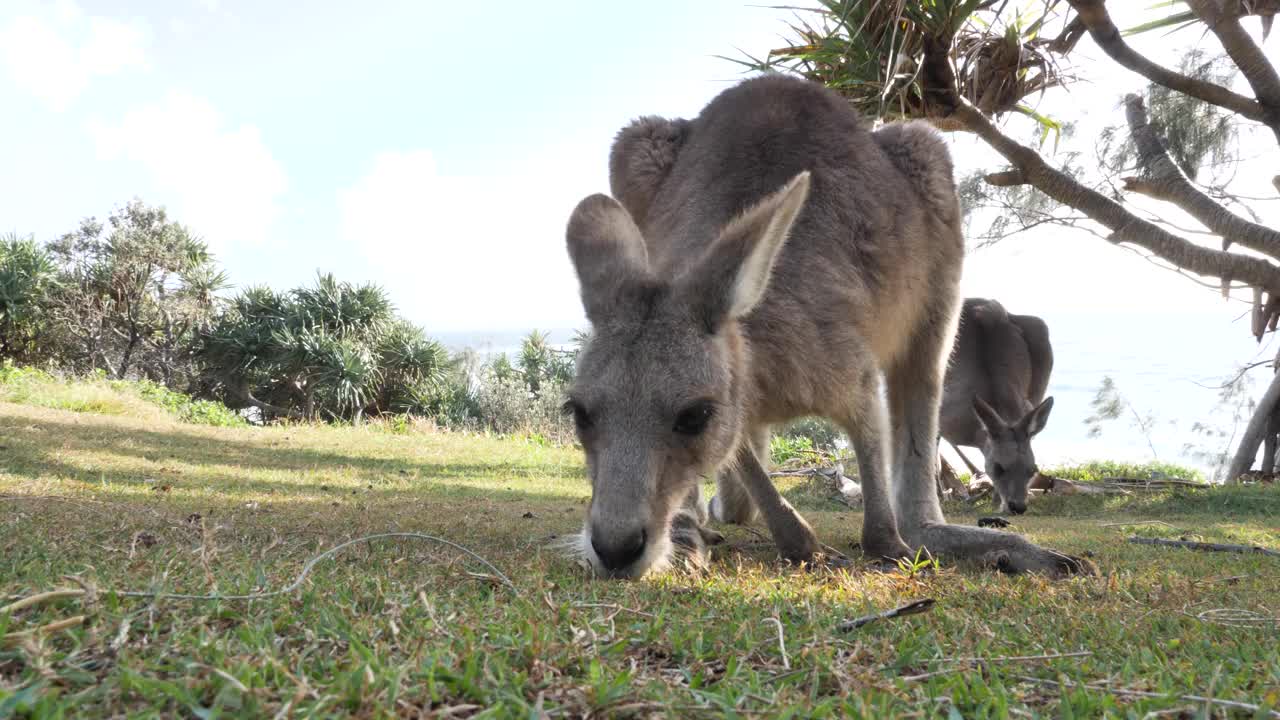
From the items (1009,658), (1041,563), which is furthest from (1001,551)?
(1009,658)

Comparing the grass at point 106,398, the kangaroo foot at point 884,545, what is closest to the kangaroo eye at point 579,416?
the kangaroo foot at point 884,545

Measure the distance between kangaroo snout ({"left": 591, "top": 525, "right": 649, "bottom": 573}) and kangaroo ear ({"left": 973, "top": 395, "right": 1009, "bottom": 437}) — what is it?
7.02 m

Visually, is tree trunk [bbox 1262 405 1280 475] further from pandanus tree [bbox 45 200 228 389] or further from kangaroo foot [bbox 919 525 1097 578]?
pandanus tree [bbox 45 200 228 389]

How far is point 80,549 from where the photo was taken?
9.00ft

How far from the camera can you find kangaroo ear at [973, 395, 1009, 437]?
8.91 m

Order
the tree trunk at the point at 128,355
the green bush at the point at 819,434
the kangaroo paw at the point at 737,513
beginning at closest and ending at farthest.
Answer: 1. the kangaroo paw at the point at 737,513
2. the green bush at the point at 819,434
3. the tree trunk at the point at 128,355

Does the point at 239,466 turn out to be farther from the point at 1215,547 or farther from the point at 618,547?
the point at 1215,547

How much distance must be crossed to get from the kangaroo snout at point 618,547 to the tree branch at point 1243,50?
8.73 meters

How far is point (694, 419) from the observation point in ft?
10.2

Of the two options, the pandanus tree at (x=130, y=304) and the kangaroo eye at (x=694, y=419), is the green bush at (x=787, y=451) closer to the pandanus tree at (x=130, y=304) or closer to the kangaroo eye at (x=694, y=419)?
the kangaroo eye at (x=694, y=419)

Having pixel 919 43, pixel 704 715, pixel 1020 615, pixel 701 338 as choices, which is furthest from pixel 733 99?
pixel 919 43

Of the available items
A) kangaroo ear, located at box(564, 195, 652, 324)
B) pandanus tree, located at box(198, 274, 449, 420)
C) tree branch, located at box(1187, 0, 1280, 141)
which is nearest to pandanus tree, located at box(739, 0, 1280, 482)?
tree branch, located at box(1187, 0, 1280, 141)

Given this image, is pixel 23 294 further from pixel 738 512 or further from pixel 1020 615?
pixel 1020 615

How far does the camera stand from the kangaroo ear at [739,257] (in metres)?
3.18
